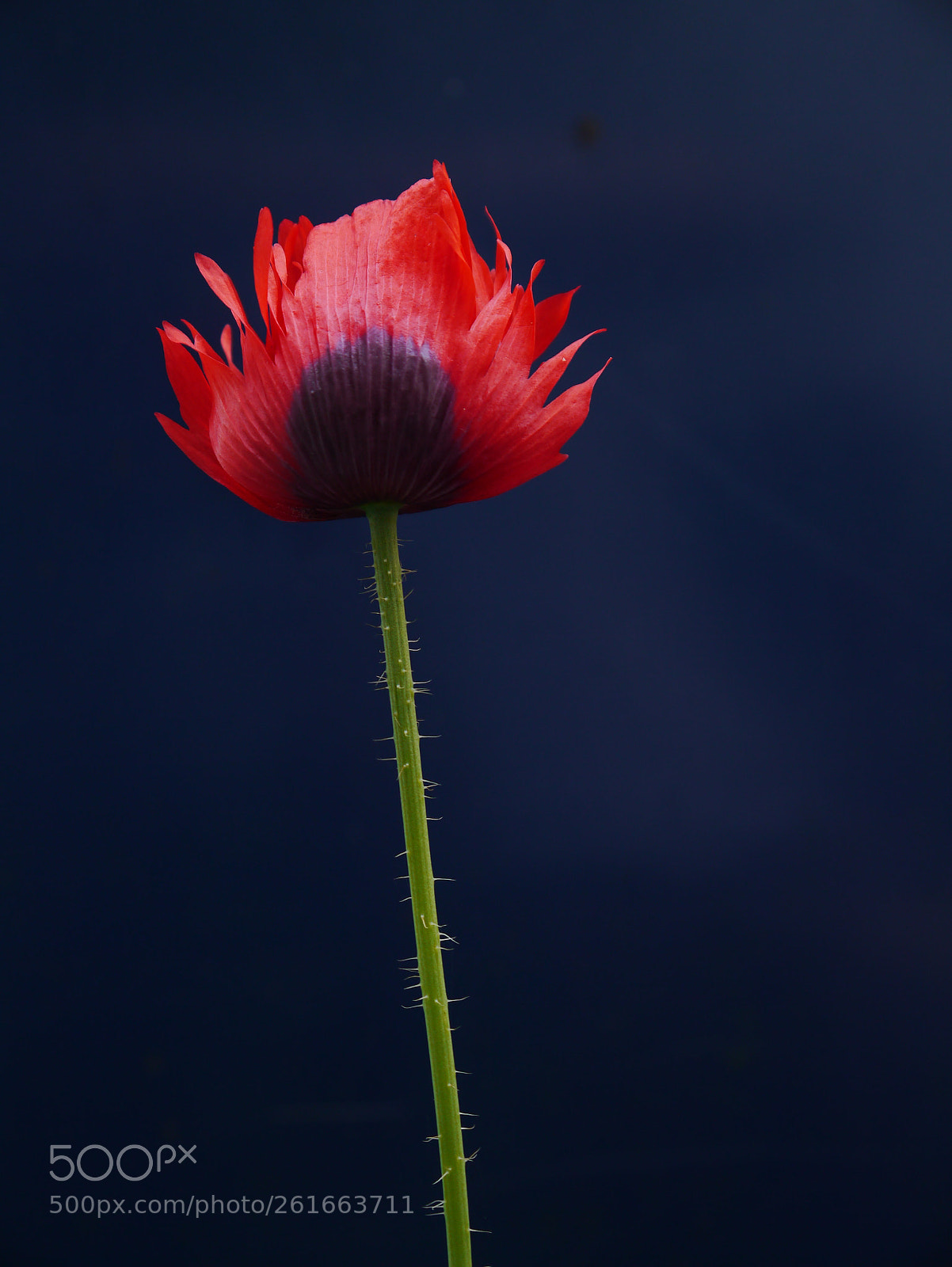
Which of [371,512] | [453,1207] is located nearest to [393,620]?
[371,512]

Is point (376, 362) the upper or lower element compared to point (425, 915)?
upper

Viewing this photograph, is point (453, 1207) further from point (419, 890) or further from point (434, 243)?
point (434, 243)

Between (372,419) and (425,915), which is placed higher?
(372,419)

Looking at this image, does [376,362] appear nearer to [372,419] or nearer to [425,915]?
[372,419]

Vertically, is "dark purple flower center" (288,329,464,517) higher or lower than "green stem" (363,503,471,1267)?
higher

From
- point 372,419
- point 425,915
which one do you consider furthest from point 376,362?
point 425,915
